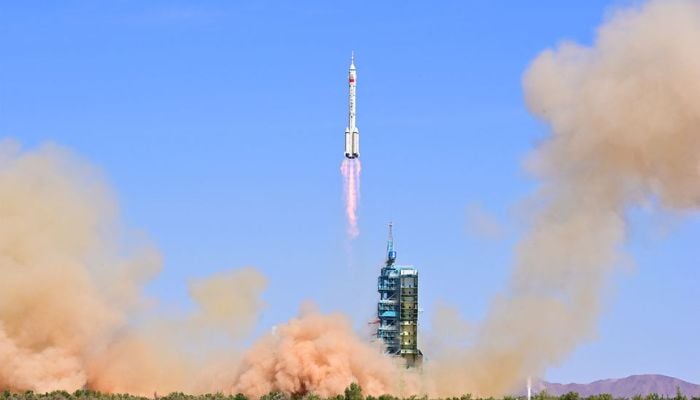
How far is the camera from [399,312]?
292ft

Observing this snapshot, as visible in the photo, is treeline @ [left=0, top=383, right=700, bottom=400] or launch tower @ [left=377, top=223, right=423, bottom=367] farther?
launch tower @ [left=377, top=223, right=423, bottom=367]

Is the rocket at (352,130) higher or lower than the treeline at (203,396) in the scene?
higher

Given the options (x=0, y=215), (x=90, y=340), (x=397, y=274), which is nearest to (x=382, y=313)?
(x=397, y=274)

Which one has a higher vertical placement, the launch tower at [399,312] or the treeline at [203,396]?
the launch tower at [399,312]

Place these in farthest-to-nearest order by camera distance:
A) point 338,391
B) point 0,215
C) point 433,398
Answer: point 0,215 < point 433,398 < point 338,391

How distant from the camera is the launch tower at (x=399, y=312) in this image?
88.1 m

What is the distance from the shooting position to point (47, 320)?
268 ft

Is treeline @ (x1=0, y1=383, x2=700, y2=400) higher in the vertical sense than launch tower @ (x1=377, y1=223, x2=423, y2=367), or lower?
lower

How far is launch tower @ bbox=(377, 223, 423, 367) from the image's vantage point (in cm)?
8806

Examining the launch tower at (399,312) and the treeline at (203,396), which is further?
the launch tower at (399,312)

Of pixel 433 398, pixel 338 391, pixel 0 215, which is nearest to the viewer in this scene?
pixel 338 391

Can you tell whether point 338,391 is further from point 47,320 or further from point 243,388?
point 47,320

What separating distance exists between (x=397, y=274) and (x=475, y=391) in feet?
42.7

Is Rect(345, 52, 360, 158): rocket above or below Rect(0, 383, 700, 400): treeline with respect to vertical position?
above
